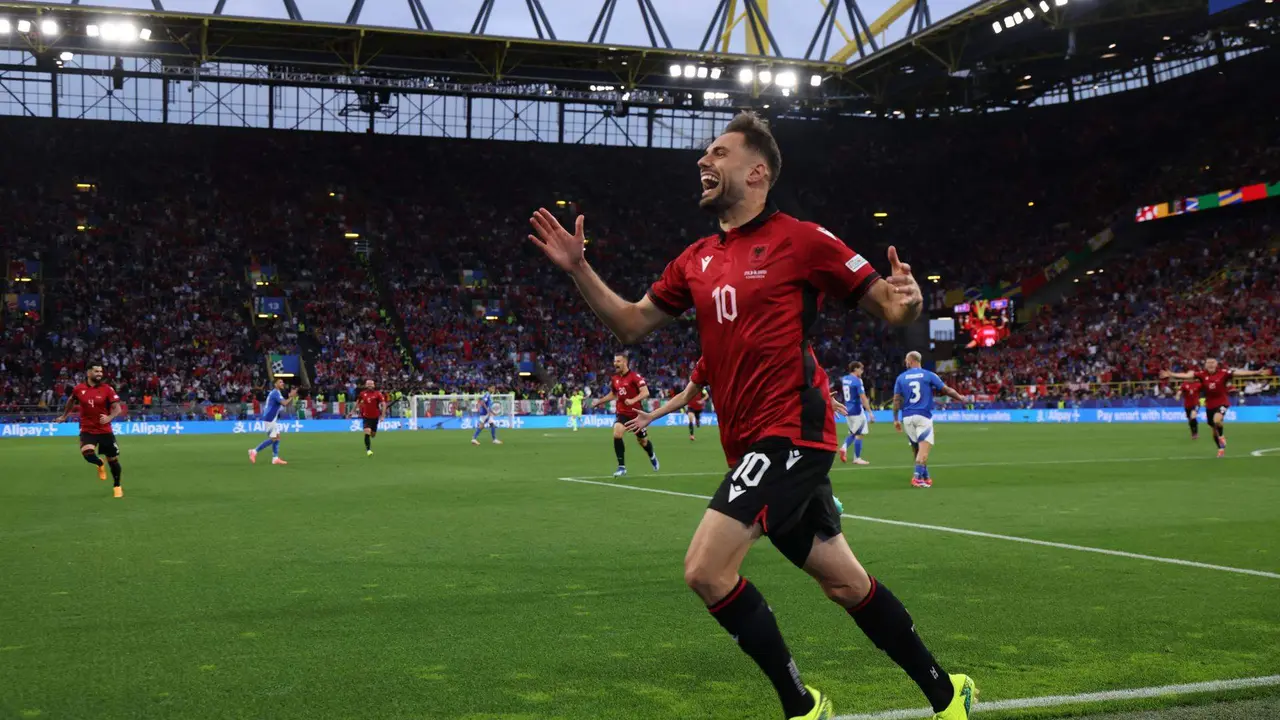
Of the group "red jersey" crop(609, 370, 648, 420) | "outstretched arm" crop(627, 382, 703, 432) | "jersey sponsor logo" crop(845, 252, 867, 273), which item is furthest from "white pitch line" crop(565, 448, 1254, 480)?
"jersey sponsor logo" crop(845, 252, 867, 273)

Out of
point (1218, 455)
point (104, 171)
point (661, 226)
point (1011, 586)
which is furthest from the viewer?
point (661, 226)

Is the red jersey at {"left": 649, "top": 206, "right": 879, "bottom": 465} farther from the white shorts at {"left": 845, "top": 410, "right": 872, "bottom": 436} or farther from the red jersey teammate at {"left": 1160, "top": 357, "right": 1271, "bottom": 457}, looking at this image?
the red jersey teammate at {"left": 1160, "top": 357, "right": 1271, "bottom": 457}

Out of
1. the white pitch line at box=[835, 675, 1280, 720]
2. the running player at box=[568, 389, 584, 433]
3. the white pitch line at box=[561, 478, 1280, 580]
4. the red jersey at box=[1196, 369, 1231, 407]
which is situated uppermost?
the red jersey at box=[1196, 369, 1231, 407]

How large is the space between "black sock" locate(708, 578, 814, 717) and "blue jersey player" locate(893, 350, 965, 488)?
13888mm

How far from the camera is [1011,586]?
8.51 metres

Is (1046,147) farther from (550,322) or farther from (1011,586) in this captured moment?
(1011,586)

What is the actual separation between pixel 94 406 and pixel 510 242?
5022cm

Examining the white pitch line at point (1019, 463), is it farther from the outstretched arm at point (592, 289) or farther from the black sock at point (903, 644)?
the black sock at point (903, 644)

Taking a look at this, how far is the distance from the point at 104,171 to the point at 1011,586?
6444 centimetres

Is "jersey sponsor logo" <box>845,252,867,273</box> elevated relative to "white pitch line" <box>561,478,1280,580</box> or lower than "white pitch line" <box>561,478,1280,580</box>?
elevated

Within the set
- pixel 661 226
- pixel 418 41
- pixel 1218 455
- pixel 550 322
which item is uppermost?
pixel 418 41

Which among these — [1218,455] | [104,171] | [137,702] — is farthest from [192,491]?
[104,171]

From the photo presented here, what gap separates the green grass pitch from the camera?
219 inches

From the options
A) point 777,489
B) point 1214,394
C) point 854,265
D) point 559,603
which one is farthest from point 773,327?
point 1214,394
